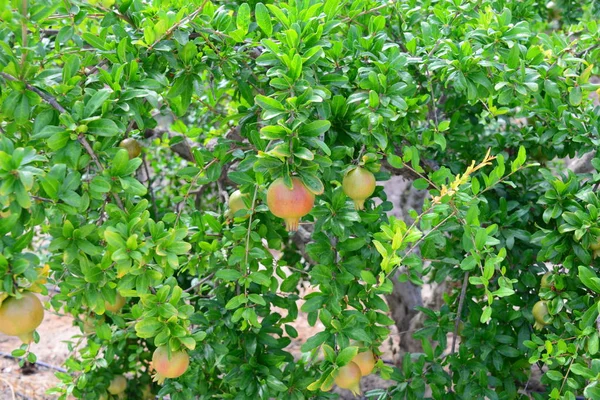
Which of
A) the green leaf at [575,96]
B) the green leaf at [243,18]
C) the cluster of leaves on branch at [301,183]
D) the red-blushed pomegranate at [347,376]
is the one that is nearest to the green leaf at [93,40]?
the cluster of leaves on branch at [301,183]

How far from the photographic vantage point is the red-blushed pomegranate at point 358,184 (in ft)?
4.98

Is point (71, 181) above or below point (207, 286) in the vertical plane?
above

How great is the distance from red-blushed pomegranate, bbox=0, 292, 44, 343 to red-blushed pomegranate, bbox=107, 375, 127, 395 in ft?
4.56

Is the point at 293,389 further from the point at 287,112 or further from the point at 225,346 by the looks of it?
the point at 287,112

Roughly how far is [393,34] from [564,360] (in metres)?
1.16

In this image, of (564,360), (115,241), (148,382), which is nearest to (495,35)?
(564,360)

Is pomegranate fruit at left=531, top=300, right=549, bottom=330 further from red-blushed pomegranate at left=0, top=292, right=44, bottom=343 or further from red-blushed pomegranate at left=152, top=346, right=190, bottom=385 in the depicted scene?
red-blushed pomegranate at left=0, top=292, right=44, bottom=343

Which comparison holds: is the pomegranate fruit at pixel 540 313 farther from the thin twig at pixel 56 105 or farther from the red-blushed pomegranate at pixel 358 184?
the thin twig at pixel 56 105

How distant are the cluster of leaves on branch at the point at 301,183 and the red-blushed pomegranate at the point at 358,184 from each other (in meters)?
0.02

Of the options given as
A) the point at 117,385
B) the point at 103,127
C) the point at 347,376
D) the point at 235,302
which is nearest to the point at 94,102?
the point at 103,127

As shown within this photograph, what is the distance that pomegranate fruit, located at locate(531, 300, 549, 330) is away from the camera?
181cm

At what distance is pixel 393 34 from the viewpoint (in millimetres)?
2127

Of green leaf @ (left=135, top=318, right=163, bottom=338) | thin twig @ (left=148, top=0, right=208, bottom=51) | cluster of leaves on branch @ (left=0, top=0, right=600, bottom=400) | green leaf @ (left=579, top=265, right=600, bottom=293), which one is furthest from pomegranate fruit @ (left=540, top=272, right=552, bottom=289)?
thin twig @ (left=148, top=0, right=208, bottom=51)

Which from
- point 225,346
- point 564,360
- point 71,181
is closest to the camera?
point 71,181
